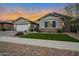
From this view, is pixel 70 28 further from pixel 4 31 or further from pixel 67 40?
pixel 4 31

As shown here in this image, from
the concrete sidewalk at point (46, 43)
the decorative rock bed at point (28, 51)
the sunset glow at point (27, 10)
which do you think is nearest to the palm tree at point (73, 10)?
the sunset glow at point (27, 10)

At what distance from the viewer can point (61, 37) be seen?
6.23 meters

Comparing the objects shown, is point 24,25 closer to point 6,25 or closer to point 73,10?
point 6,25

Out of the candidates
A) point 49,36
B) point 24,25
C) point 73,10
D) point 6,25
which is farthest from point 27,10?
point 73,10

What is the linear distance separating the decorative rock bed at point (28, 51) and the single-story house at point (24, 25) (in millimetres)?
370

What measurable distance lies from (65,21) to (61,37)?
355 mm

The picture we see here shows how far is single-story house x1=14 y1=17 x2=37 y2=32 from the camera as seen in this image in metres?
6.24

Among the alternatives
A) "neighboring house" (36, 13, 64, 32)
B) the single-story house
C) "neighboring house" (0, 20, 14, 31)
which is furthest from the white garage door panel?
"neighboring house" (36, 13, 64, 32)

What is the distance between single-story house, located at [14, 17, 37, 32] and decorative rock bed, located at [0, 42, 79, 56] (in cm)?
37

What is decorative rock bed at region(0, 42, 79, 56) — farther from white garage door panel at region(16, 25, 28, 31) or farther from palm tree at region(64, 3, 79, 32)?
palm tree at region(64, 3, 79, 32)

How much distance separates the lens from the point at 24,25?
6.32 meters

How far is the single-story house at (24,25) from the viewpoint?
6240mm

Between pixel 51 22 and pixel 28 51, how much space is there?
80cm

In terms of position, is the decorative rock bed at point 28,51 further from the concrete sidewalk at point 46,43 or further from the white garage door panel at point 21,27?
the white garage door panel at point 21,27
